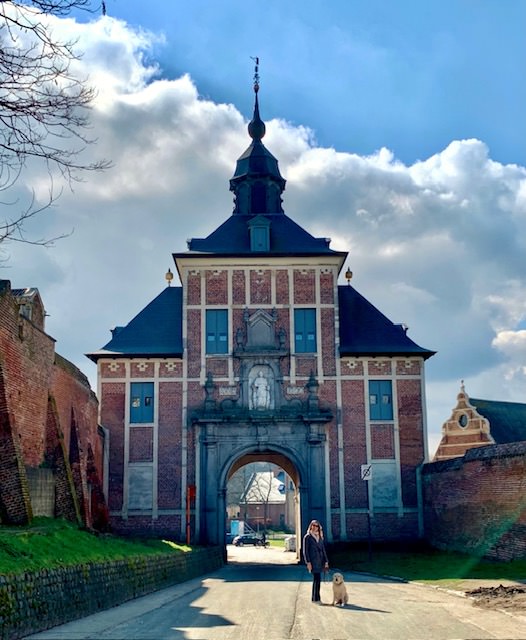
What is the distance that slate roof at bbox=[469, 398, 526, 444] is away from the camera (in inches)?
1626

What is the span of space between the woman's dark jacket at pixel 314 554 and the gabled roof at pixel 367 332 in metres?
17.6

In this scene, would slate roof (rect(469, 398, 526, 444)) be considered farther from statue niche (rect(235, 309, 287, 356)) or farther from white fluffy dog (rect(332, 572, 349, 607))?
white fluffy dog (rect(332, 572, 349, 607))

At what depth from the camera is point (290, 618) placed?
13102 millimetres

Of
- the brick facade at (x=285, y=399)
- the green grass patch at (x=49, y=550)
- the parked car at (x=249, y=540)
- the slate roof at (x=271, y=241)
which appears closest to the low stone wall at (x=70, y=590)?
the green grass patch at (x=49, y=550)

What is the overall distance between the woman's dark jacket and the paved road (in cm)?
69

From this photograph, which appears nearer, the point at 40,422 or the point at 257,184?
the point at 40,422

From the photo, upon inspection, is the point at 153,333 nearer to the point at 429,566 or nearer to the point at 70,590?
the point at 429,566

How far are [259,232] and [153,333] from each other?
19.8 feet

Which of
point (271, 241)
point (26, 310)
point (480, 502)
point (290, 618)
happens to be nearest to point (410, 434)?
point (480, 502)

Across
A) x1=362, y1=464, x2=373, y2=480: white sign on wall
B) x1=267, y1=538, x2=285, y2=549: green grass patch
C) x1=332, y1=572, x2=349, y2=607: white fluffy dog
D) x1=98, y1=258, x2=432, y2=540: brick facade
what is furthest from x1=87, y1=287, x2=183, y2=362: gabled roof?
x1=267, y1=538, x2=285, y2=549: green grass patch

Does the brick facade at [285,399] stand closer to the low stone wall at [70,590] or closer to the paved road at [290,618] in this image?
the low stone wall at [70,590]

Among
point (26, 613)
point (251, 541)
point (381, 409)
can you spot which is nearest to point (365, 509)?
point (381, 409)

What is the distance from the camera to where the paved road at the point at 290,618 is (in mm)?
11188

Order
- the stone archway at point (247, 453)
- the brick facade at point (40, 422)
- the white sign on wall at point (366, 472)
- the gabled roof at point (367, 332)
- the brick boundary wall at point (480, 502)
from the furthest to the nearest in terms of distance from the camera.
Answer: the gabled roof at point (367, 332), the stone archway at point (247, 453), the white sign on wall at point (366, 472), the brick boundary wall at point (480, 502), the brick facade at point (40, 422)
